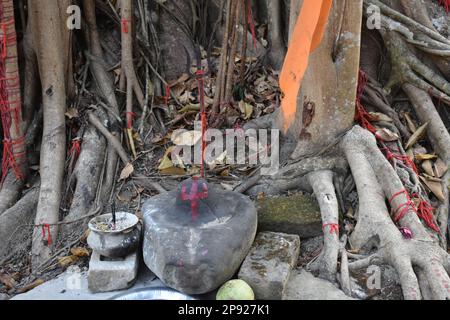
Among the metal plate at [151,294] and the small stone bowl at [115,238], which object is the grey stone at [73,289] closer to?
the metal plate at [151,294]

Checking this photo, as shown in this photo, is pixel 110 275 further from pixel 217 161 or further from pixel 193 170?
pixel 217 161

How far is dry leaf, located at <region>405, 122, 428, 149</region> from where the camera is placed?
3865 mm

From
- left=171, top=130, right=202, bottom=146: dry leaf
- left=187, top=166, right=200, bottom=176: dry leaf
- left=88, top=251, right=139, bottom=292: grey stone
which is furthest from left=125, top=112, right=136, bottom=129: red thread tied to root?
left=88, top=251, right=139, bottom=292: grey stone

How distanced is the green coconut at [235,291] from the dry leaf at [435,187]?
156cm

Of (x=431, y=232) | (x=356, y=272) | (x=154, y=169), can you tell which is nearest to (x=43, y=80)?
(x=154, y=169)

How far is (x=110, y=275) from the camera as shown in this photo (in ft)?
9.85

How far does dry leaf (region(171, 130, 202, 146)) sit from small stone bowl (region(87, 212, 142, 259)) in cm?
97

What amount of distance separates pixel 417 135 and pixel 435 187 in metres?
0.44

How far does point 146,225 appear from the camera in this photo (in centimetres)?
310

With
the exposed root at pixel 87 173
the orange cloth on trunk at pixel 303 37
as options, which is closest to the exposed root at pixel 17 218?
the exposed root at pixel 87 173

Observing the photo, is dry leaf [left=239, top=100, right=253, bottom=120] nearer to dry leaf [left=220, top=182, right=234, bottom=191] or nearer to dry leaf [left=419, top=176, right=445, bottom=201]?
dry leaf [left=220, top=182, right=234, bottom=191]

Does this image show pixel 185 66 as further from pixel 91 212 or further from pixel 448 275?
pixel 448 275

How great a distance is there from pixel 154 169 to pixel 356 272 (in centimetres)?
165

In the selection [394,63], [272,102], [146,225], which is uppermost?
[394,63]
